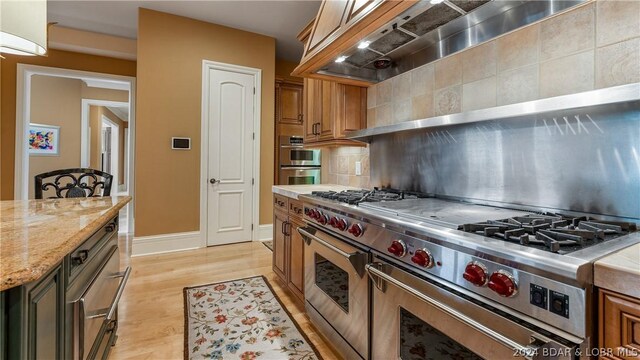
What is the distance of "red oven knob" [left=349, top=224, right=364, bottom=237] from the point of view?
1.43 metres

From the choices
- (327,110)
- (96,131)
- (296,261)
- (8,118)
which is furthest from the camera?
(96,131)

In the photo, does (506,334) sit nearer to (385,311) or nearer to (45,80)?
(385,311)

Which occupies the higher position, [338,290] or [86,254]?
[86,254]

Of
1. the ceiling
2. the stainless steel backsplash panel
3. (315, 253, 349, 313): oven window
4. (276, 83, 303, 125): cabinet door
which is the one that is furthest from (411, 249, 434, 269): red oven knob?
(276, 83, 303, 125): cabinet door

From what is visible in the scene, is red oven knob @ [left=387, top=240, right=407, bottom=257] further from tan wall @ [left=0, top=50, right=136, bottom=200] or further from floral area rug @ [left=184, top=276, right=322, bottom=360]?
tan wall @ [left=0, top=50, right=136, bottom=200]

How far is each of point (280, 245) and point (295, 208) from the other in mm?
486

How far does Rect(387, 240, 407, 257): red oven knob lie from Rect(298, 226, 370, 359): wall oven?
0.69 feet

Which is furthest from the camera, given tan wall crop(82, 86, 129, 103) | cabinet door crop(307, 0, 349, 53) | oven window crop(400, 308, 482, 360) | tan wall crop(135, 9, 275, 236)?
tan wall crop(82, 86, 129, 103)

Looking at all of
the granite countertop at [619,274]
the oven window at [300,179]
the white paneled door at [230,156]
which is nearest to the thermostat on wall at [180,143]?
the white paneled door at [230,156]

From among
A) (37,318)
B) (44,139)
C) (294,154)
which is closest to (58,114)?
(44,139)

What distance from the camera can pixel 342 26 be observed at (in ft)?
5.43

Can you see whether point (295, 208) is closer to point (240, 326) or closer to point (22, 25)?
point (240, 326)

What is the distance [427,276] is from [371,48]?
4.93 feet

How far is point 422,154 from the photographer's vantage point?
6.39 ft
